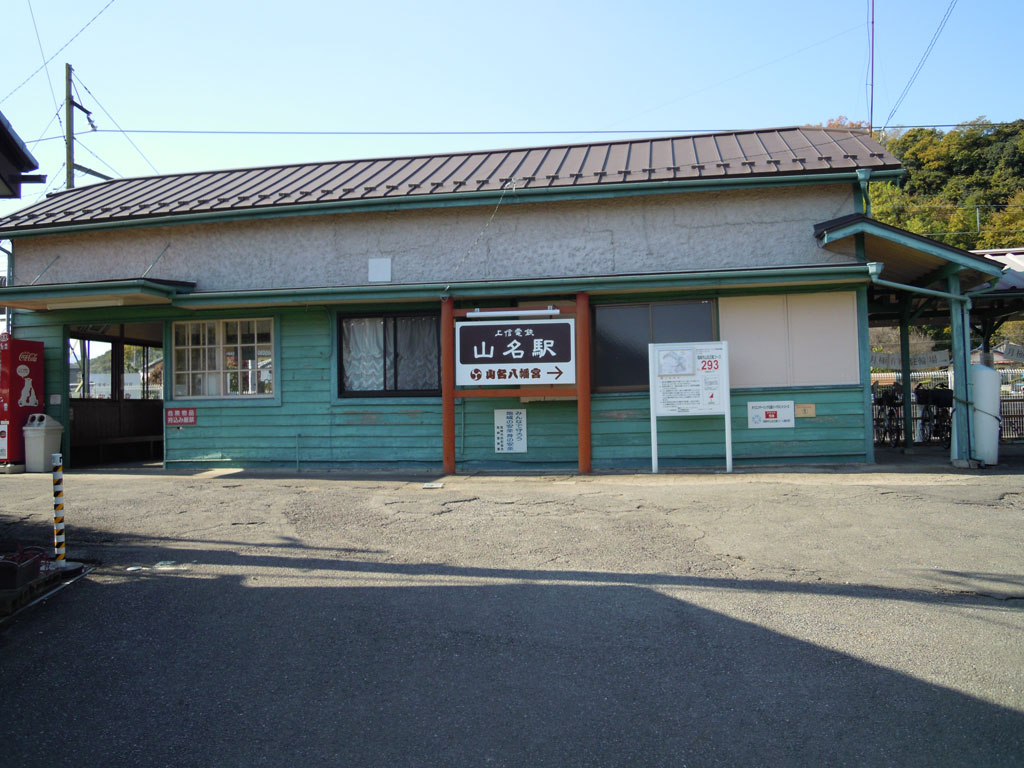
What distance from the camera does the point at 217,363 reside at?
13469 millimetres

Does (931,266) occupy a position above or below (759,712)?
above

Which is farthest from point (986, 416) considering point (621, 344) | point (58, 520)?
point (58, 520)

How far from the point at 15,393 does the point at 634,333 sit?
1086 cm

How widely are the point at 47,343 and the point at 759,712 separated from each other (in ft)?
47.9

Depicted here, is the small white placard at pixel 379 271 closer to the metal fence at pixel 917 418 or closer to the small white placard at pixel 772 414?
the small white placard at pixel 772 414

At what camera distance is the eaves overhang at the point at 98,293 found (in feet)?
39.5

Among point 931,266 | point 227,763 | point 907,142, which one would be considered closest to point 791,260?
point 931,266

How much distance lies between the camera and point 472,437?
1230 centimetres

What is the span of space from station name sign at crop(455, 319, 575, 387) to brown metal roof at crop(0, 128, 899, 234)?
2342mm

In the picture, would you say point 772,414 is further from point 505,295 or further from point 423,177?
A: point 423,177

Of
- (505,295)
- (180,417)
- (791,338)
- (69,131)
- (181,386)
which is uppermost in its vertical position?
(69,131)

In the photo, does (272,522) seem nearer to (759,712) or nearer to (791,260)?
(759,712)

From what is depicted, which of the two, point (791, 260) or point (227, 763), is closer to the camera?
point (227, 763)

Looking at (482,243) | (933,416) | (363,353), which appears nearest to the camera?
(482,243)
